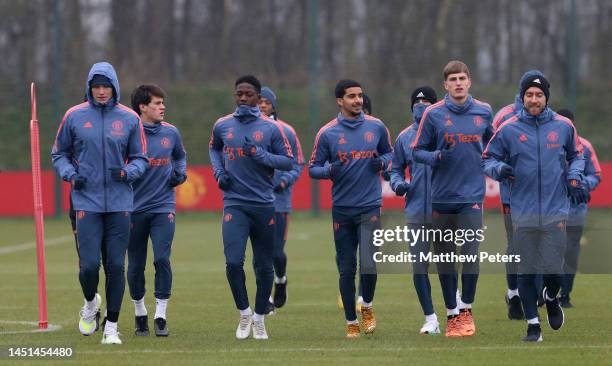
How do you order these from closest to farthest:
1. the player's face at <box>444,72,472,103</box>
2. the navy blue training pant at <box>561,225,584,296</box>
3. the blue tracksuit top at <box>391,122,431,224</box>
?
the player's face at <box>444,72,472,103</box>
the blue tracksuit top at <box>391,122,431,224</box>
the navy blue training pant at <box>561,225,584,296</box>

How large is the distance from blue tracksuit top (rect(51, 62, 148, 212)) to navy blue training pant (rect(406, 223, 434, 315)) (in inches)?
96.6

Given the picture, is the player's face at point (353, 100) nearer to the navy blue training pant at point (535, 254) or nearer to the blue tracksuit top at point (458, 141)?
the blue tracksuit top at point (458, 141)

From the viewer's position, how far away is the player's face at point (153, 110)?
469 inches

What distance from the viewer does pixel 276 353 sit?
33.7 feet

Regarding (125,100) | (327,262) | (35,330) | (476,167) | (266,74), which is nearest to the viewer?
(476,167)

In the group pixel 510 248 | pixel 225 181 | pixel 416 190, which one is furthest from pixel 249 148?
pixel 510 248

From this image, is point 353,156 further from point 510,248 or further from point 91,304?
point 91,304

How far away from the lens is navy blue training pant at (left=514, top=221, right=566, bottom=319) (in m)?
10.6

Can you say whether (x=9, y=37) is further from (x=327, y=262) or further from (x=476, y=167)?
(x=476, y=167)

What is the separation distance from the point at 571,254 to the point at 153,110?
5.06 meters

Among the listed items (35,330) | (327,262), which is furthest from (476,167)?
(327,262)

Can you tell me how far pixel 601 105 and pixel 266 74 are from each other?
10362 mm

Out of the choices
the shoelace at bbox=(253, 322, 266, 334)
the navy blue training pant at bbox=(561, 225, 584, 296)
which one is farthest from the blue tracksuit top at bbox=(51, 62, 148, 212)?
the navy blue training pant at bbox=(561, 225, 584, 296)

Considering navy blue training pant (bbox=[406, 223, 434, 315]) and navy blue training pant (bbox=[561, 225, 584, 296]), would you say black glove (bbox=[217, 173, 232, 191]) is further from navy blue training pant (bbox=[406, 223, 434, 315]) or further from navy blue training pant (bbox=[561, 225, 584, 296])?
navy blue training pant (bbox=[561, 225, 584, 296])
